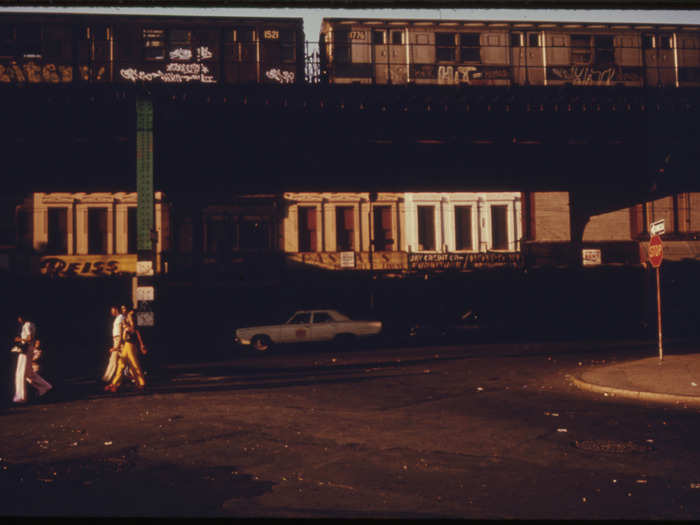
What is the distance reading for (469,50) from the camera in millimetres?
33844

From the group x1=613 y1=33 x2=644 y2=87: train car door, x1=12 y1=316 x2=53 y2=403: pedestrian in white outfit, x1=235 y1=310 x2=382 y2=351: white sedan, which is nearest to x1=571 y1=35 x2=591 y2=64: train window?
x1=613 y1=33 x2=644 y2=87: train car door

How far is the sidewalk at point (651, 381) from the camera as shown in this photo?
35.9 ft

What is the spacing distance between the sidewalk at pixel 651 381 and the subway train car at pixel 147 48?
2312 cm

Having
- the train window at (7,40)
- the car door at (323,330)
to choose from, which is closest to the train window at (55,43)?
the train window at (7,40)

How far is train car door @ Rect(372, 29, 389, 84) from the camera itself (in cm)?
3309

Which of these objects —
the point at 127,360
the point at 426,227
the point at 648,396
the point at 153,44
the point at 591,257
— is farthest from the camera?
the point at 426,227

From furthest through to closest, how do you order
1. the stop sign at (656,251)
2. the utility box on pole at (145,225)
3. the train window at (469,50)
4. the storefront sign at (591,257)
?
the storefront sign at (591,257)
the train window at (469,50)
the utility box on pole at (145,225)
the stop sign at (656,251)

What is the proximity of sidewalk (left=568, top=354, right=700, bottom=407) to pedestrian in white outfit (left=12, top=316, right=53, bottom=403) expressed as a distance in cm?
1097

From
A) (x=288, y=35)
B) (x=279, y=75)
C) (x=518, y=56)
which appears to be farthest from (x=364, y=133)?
(x=518, y=56)

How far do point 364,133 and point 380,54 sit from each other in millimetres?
13222

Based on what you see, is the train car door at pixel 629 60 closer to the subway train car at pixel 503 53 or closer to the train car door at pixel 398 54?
the subway train car at pixel 503 53

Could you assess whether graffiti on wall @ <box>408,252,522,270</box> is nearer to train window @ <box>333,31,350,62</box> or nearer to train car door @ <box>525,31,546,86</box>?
train car door @ <box>525,31,546,86</box>

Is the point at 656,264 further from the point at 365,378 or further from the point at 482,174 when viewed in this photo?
the point at 482,174

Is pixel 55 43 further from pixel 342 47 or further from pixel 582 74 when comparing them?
pixel 582 74
